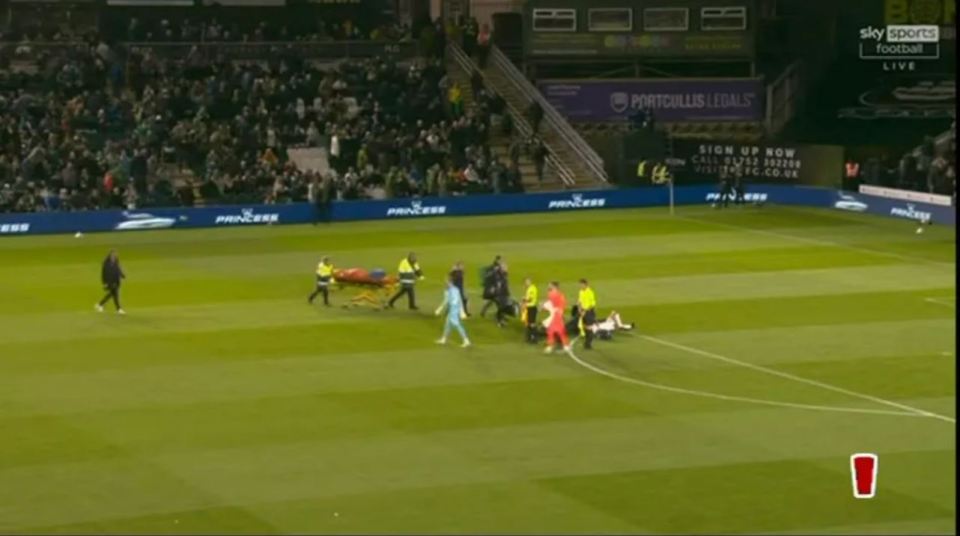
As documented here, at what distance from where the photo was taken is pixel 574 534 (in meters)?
24.7

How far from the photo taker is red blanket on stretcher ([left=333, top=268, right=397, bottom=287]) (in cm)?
4509

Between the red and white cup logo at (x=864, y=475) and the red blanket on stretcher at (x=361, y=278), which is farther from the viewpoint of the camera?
the red blanket on stretcher at (x=361, y=278)

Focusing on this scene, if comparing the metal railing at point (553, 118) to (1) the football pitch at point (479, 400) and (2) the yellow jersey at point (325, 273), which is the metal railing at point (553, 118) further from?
(2) the yellow jersey at point (325, 273)

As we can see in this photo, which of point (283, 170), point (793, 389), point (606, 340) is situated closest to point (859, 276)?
point (606, 340)

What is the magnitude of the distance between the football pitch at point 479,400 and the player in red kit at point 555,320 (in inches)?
24.6

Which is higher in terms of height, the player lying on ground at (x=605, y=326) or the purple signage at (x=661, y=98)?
the purple signage at (x=661, y=98)

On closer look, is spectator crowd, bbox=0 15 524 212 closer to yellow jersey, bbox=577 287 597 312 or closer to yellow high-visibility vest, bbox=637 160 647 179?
yellow high-visibility vest, bbox=637 160 647 179

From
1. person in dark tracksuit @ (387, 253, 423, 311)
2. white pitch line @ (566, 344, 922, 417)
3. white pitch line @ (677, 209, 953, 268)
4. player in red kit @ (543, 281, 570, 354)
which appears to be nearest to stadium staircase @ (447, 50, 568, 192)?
white pitch line @ (677, 209, 953, 268)

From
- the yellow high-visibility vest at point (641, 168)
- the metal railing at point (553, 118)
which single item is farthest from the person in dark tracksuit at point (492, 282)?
the metal railing at point (553, 118)

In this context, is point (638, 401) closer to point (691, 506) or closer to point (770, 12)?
Result: point (691, 506)

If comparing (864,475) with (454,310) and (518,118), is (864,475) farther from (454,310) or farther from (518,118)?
(518,118)

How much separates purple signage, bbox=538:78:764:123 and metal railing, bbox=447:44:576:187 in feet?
7.15

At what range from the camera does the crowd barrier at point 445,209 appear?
61.5 metres

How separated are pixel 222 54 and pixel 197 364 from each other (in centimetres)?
3847
